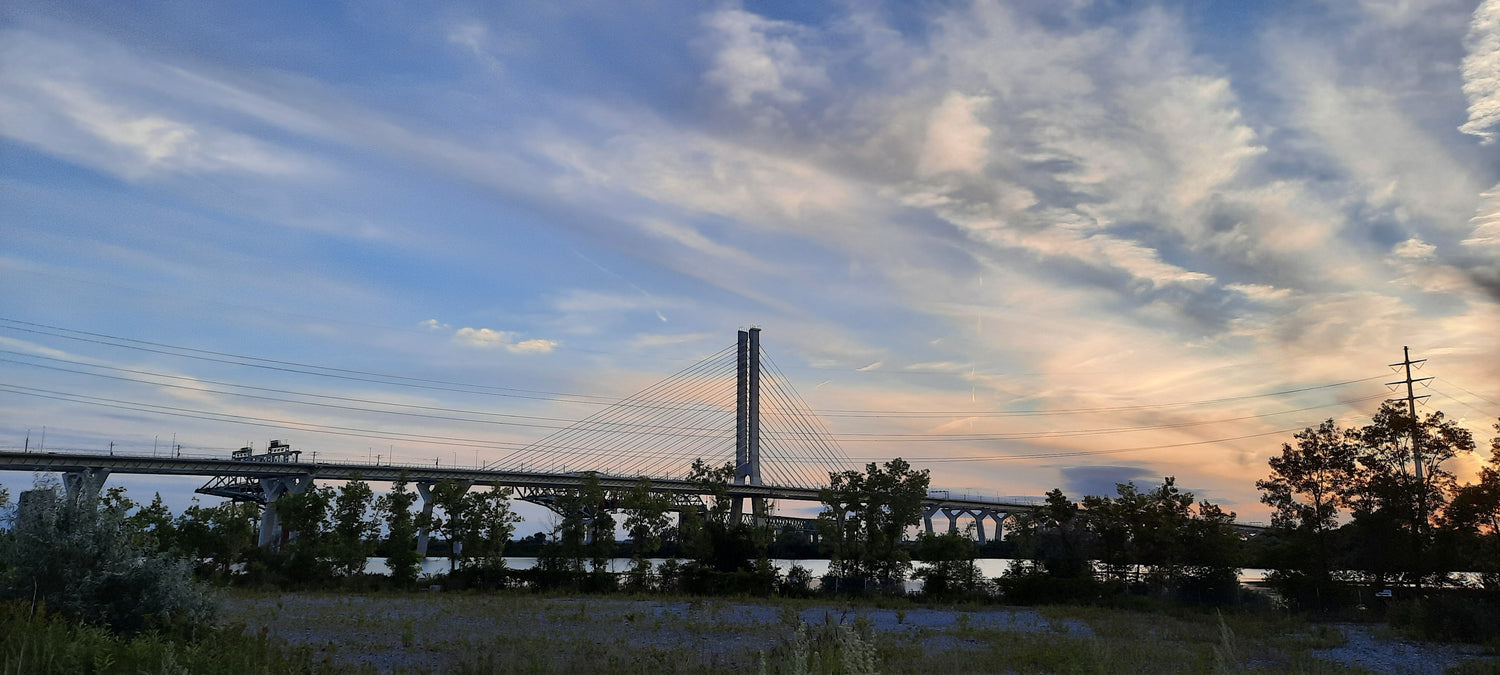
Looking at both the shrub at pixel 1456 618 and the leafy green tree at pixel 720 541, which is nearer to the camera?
the shrub at pixel 1456 618

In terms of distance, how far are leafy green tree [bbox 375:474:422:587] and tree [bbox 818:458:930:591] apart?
22.2 metres

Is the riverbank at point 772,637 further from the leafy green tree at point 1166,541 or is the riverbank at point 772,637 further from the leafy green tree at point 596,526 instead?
the leafy green tree at point 596,526

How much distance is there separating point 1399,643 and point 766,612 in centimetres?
2021

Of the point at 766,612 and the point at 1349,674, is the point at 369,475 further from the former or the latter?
the point at 1349,674

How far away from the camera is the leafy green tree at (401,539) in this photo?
4619cm

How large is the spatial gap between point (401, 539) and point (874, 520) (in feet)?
84.6

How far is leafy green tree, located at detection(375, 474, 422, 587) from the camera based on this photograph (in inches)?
1818

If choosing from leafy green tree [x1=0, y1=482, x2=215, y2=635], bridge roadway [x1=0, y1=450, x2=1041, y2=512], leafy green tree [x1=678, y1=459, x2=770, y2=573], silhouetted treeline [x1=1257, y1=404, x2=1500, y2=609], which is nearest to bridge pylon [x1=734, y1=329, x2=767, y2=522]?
bridge roadway [x1=0, y1=450, x2=1041, y2=512]

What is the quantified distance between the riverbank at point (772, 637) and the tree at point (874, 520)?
31.9 ft

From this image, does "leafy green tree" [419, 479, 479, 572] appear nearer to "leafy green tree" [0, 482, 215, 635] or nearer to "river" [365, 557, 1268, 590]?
"river" [365, 557, 1268, 590]

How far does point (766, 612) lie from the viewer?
3412cm

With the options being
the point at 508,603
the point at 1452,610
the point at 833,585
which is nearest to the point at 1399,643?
the point at 1452,610

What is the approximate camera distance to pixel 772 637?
2420 centimetres

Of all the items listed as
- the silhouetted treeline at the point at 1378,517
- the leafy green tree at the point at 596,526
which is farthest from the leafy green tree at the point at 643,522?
the silhouetted treeline at the point at 1378,517
